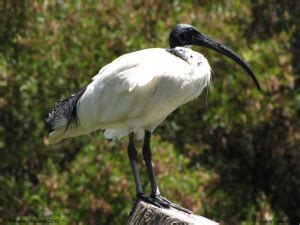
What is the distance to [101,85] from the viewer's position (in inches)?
307

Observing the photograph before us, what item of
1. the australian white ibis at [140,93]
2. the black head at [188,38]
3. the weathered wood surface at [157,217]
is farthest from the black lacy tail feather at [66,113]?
the weathered wood surface at [157,217]

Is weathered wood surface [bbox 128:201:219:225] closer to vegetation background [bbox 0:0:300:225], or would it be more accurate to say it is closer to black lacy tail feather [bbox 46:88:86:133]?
black lacy tail feather [bbox 46:88:86:133]

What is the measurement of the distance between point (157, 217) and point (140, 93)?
53.8 inches

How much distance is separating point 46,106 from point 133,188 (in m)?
1.39

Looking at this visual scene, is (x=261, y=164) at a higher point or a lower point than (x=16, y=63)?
lower

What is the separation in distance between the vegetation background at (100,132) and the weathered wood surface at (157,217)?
360cm

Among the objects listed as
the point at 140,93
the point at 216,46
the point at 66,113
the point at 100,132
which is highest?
the point at 216,46

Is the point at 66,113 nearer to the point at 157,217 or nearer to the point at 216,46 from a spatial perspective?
the point at 216,46

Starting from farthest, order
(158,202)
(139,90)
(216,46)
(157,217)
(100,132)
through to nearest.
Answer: (100,132)
(216,46)
(139,90)
(158,202)
(157,217)

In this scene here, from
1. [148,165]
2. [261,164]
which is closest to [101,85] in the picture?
[148,165]

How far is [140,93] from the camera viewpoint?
25.0 feet

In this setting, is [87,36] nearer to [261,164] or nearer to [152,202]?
[261,164]

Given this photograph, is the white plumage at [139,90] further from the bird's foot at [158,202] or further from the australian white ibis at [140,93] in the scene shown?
the bird's foot at [158,202]

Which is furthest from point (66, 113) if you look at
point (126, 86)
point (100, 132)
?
point (100, 132)
